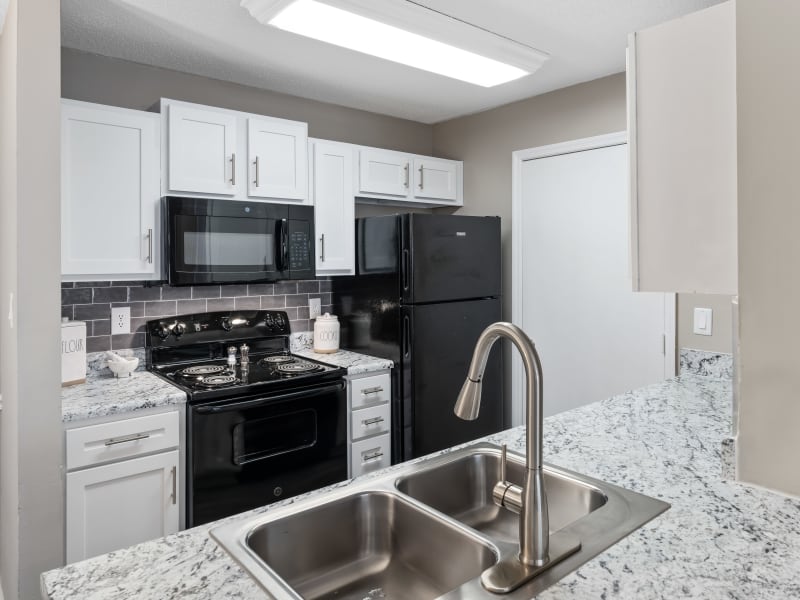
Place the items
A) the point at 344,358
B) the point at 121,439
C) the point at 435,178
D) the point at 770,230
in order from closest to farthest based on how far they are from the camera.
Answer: the point at 770,230 < the point at 121,439 < the point at 344,358 < the point at 435,178

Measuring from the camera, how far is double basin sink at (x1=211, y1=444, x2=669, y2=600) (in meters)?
1.05

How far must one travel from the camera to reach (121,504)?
7.01ft

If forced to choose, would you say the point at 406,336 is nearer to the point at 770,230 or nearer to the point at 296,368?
the point at 296,368

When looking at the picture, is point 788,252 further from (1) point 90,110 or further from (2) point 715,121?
(1) point 90,110

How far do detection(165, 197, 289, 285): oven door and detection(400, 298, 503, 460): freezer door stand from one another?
78 cm

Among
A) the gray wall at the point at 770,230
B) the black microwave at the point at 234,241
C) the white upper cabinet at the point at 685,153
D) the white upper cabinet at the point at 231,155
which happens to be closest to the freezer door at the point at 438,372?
the black microwave at the point at 234,241

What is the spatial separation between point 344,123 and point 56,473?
2.55m

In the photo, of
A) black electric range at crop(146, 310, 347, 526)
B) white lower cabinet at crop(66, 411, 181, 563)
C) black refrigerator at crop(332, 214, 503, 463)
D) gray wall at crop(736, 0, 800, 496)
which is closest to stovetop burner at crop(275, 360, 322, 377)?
black electric range at crop(146, 310, 347, 526)

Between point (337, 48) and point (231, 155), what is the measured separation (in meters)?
0.72

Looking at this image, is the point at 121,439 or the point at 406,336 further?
the point at 406,336

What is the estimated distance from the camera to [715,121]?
76 cm

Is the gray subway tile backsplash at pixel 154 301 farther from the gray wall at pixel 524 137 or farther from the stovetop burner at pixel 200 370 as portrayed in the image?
the gray wall at pixel 524 137

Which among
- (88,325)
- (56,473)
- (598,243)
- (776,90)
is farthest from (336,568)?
(598,243)

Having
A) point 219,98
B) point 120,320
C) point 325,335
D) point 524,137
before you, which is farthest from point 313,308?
point 524,137
